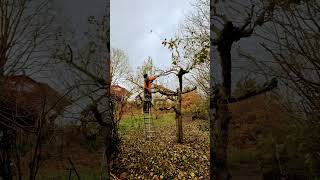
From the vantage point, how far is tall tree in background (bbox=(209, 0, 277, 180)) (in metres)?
3.86

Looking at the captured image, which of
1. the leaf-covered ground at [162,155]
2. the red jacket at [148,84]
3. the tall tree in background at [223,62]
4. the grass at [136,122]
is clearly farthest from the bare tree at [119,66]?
the tall tree in background at [223,62]

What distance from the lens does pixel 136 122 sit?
424 centimetres

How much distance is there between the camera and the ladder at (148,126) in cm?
425

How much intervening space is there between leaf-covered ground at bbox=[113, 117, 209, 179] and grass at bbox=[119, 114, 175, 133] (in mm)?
10

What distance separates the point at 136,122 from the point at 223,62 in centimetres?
101

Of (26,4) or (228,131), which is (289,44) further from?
(26,4)

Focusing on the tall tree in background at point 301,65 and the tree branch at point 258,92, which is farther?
the tree branch at point 258,92

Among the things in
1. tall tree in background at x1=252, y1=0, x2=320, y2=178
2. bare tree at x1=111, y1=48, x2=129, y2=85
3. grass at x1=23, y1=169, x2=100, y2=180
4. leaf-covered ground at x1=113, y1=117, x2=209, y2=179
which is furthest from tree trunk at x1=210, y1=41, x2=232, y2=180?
grass at x1=23, y1=169, x2=100, y2=180

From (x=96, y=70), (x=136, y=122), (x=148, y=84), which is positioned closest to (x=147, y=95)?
(x=148, y=84)

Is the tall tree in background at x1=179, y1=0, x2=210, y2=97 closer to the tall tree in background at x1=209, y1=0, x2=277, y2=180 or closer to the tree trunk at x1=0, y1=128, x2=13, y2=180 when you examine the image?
the tall tree in background at x1=209, y1=0, x2=277, y2=180

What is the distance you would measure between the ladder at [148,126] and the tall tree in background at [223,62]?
59cm

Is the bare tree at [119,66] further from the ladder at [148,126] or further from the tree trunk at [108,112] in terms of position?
the ladder at [148,126]

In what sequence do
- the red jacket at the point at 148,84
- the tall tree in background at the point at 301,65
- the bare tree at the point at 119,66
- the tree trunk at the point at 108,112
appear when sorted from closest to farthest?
1. the tall tree in background at the point at 301,65
2. the tree trunk at the point at 108,112
3. the bare tree at the point at 119,66
4. the red jacket at the point at 148,84

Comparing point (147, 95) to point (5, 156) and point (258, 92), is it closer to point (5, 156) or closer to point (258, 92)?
point (258, 92)
